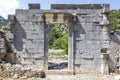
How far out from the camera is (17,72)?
48.0ft

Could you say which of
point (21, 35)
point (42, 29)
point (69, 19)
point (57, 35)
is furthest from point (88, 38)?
point (57, 35)

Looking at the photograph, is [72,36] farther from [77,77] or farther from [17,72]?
[17,72]

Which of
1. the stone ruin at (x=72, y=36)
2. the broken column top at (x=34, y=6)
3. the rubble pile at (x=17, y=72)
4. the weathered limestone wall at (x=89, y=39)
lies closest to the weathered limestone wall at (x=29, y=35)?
the stone ruin at (x=72, y=36)

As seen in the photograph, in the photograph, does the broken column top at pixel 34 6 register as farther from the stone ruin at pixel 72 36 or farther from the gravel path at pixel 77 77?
the gravel path at pixel 77 77

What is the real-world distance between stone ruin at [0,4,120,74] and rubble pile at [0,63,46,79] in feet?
4.27

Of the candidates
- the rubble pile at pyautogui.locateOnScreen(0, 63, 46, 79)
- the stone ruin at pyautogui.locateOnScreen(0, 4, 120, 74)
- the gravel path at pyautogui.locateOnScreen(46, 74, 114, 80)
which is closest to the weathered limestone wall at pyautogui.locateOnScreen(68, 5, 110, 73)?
the stone ruin at pyautogui.locateOnScreen(0, 4, 120, 74)

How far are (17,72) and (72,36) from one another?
3.96 meters

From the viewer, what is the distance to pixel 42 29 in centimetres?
1603

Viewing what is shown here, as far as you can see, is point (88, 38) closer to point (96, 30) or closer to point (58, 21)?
point (96, 30)

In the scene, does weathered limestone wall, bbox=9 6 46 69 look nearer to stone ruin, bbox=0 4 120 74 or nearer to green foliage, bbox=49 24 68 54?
stone ruin, bbox=0 4 120 74

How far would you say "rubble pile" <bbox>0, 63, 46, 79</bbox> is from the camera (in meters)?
14.5

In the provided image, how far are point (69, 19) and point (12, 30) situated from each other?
3.50 meters

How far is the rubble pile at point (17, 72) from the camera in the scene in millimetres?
14531

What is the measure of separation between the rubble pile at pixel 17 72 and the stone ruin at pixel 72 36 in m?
1.30
